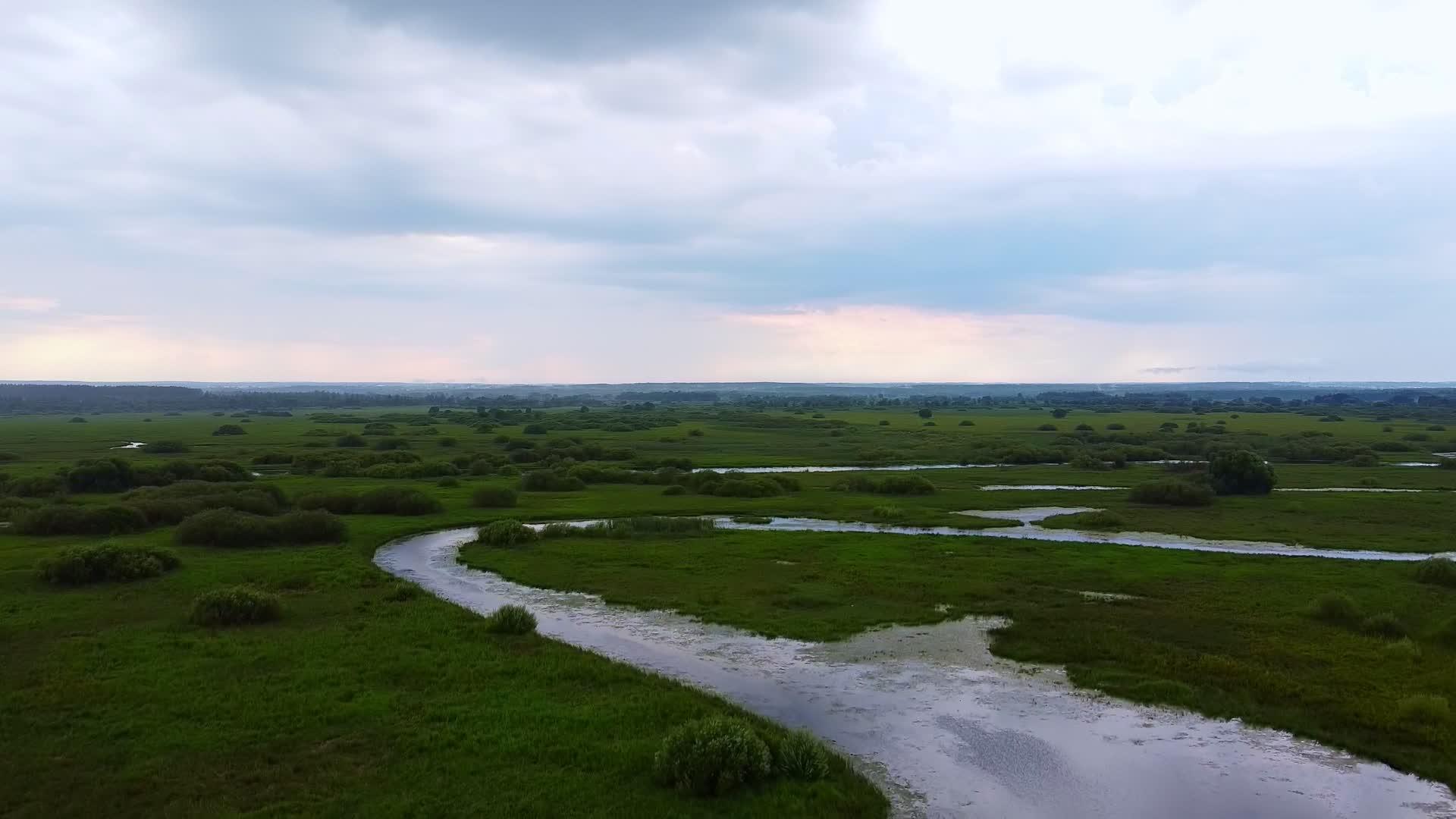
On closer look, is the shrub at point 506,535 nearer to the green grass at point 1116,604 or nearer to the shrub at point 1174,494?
the green grass at point 1116,604

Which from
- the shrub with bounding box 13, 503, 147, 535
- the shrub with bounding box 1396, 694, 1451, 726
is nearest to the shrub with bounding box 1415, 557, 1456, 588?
the shrub with bounding box 1396, 694, 1451, 726

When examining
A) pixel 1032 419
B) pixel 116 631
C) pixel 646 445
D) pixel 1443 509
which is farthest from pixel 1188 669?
pixel 1032 419

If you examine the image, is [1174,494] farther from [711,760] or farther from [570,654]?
[711,760]

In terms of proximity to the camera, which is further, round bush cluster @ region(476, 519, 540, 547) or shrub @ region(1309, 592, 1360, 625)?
round bush cluster @ region(476, 519, 540, 547)

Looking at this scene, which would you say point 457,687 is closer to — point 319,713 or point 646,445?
point 319,713

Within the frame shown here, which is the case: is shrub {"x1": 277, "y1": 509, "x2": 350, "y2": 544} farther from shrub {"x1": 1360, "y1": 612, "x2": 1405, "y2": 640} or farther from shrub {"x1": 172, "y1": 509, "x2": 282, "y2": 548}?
shrub {"x1": 1360, "y1": 612, "x2": 1405, "y2": 640}

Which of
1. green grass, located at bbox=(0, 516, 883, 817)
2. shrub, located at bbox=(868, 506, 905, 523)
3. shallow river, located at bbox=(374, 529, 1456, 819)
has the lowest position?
shrub, located at bbox=(868, 506, 905, 523)
